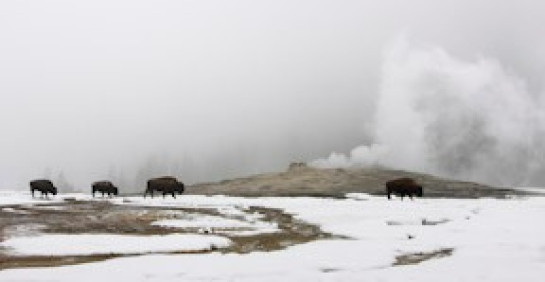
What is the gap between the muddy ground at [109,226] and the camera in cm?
2048

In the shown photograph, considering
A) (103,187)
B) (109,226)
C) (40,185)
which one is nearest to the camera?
(109,226)

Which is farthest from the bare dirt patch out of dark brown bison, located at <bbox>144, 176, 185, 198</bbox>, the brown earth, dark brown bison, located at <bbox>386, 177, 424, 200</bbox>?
the brown earth

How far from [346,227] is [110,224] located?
11.2 metres

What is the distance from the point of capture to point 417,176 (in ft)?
403

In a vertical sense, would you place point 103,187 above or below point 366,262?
above

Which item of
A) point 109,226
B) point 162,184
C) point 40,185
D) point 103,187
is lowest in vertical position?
point 109,226

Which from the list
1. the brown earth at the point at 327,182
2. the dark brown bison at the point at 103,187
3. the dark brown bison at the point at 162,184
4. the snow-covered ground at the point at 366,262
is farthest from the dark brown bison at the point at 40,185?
the brown earth at the point at 327,182

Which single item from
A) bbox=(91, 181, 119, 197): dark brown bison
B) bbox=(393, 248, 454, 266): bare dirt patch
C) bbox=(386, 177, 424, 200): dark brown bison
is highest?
bbox=(91, 181, 119, 197): dark brown bison

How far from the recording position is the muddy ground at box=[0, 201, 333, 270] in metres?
20.5

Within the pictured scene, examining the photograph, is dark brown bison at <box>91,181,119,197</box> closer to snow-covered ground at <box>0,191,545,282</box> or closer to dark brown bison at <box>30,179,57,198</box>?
dark brown bison at <box>30,179,57,198</box>

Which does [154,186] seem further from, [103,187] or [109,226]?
[109,226]

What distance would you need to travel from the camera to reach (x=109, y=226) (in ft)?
97.7

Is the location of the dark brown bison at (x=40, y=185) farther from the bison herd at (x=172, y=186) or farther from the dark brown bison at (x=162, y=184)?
the dark brown bison at (x=162, y=184)

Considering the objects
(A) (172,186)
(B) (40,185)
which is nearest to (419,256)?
(A) (172,186)
